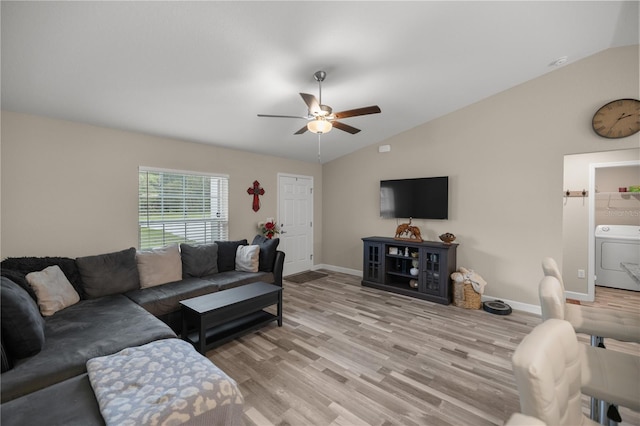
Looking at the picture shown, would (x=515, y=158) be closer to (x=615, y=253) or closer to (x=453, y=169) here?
(x=453, y=169)

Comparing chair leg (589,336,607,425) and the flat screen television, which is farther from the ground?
the flat screen television

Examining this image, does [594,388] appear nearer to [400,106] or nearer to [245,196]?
[400,106]

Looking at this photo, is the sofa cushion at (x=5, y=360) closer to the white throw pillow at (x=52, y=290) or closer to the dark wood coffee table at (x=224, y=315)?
the white throw pillow at (x=52, y=290)

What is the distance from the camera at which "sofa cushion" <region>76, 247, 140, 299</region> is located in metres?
2.81

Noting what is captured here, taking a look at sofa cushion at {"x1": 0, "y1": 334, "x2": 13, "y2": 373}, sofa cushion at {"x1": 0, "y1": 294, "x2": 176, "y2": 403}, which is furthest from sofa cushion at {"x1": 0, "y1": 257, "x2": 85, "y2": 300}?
sofa cushion at {"x1": 0, "y1": 334, "x2": 13, "y2": 373}

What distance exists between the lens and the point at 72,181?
3.06 m

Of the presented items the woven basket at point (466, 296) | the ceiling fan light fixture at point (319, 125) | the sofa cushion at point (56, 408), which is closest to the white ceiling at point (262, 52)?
the ceiling fan light fixture at point (319, 125)

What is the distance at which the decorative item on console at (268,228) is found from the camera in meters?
4.90

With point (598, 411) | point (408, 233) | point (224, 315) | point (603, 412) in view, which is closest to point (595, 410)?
point (598, 411)

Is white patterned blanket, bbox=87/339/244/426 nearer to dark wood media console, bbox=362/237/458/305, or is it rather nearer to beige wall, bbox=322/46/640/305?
dark wood media console, bbox=362/237/458/305

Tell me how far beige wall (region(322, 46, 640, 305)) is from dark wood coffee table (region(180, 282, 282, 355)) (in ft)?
9.77

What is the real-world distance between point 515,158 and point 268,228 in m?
4.02

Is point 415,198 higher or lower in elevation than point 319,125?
lower

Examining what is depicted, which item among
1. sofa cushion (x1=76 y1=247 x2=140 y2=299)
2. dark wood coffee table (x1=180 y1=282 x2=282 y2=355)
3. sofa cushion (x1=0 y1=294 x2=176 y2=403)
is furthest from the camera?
sofa cushion (x1=76 y1=247 x2=140 y2=299)
